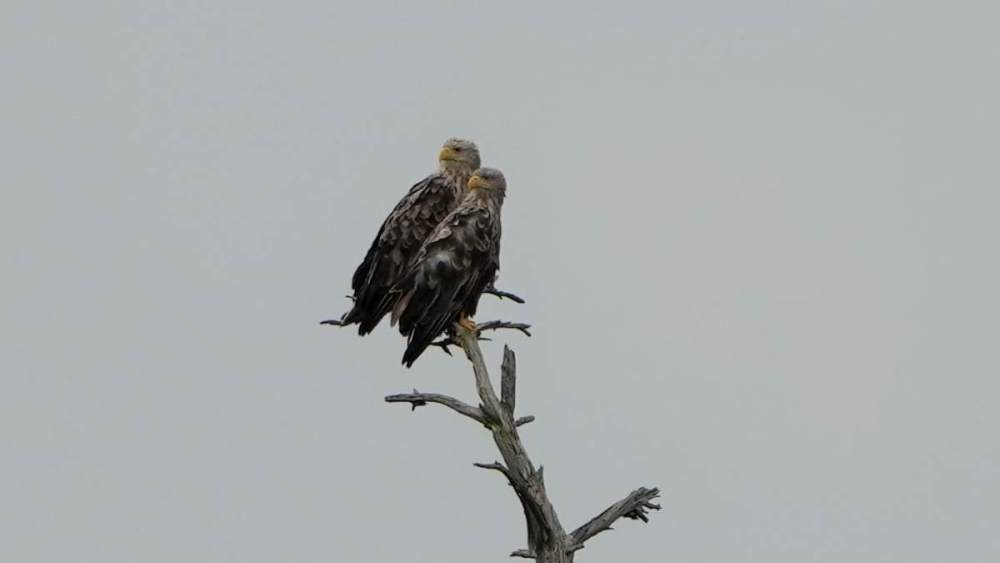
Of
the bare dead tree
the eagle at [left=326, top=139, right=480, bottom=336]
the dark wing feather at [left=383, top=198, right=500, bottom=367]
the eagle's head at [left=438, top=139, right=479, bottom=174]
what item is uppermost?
the eagle's head at [left=438, top=139, right=479, bottom=174]

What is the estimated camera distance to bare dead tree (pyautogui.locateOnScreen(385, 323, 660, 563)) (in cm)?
1543

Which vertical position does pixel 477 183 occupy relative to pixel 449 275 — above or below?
above

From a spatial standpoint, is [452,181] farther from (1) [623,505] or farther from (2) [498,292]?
(1) [623,505]

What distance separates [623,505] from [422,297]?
267 cm

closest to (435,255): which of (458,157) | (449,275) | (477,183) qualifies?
(449,275)

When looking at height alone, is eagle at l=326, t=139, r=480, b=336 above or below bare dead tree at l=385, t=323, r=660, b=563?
above

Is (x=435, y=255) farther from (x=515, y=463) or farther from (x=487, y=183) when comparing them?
(x=515, y=463)

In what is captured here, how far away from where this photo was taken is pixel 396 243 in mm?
16922

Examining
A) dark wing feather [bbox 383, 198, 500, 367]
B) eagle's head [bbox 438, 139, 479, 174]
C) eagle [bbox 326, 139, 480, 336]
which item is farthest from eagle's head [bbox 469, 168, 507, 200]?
eagle's head [bbox 438, 139, 479, 174]

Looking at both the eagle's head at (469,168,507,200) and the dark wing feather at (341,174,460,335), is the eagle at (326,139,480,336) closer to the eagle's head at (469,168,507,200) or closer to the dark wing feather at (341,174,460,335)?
the dark wing feather at (341,174,460,335)

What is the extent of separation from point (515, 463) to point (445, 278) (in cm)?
178

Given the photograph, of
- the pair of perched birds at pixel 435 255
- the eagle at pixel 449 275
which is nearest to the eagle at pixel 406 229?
the pair of perched birds at pixel 435 255

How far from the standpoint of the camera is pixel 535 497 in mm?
15578

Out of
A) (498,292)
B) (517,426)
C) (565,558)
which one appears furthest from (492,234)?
(565,558)
